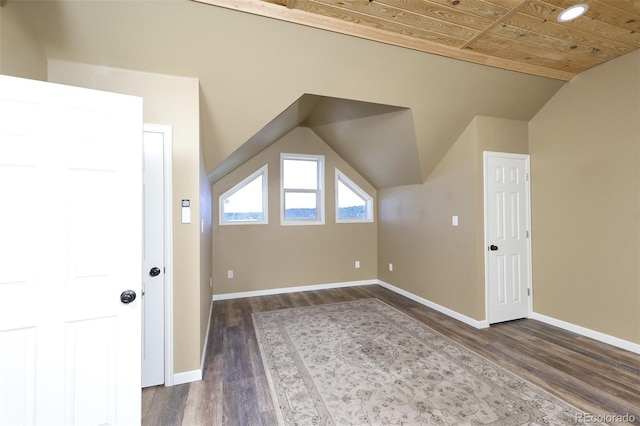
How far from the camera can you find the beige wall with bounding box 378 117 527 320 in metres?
3.27

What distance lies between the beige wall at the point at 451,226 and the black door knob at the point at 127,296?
3328 millimetres

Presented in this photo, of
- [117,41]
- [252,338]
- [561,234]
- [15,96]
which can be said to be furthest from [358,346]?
[117,41]

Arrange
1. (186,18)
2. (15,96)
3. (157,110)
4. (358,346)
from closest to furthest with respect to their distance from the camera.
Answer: (15,96)
(186,18)
(157,110)
(358,346)

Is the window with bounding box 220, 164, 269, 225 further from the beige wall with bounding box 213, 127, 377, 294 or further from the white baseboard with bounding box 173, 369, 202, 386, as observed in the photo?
the white baseboard with bounding box 173, 369, 202, 386

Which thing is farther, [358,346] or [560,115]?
[560,115]

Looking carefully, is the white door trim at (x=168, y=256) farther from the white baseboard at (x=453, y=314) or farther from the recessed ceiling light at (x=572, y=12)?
the recessed ceiling light at (x=572, y=12)

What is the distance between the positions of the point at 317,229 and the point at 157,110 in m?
3.20

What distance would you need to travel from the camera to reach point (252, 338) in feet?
9.89

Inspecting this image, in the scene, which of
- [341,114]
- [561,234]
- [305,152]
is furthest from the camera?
[305,152]

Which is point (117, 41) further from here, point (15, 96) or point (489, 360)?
point (489, 360)

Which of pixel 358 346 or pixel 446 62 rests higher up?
pixel 446 62

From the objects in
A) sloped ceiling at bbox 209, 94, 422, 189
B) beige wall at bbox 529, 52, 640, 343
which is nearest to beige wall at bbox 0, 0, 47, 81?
sloped ceiling at bbox 209, 94, 422, 189

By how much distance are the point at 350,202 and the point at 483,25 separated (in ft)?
11.1

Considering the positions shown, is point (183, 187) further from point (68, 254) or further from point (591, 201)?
point (591, 201)
